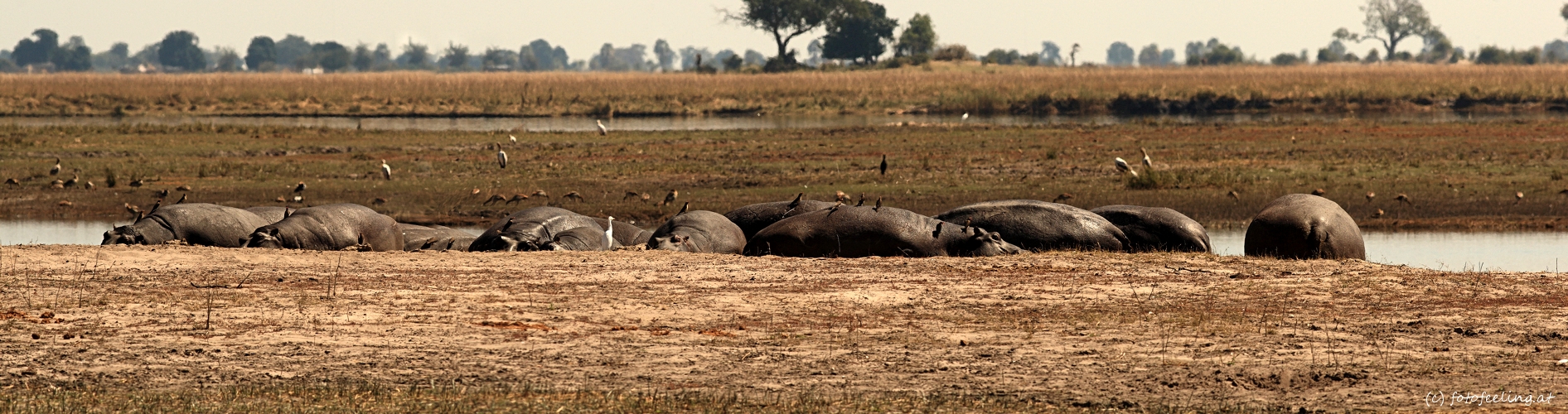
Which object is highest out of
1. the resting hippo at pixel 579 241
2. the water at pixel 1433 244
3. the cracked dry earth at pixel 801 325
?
the cracked dry earth at pixel 801 325

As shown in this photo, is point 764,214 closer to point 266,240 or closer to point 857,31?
point 266,240

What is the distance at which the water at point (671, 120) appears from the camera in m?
42.2

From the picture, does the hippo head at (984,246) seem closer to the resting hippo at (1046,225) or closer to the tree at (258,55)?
the resting hippo at (1046,225)

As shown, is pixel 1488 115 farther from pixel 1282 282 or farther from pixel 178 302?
pixel 178 302

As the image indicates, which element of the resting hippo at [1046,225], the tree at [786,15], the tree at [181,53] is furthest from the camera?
the tree at [181,53]

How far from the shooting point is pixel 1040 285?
11117 mm

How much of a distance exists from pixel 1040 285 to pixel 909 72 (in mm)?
61293

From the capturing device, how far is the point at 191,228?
1483cm

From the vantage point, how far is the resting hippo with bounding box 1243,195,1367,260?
13.2 m

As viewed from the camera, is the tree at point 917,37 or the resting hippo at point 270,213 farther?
the tree at point 917,37

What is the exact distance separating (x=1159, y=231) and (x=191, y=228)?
9406 millimetres

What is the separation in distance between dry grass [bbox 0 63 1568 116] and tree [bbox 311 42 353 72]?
12759 centimetres

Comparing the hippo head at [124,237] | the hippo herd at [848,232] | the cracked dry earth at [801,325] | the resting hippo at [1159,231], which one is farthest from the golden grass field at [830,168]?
the cracked dry earth at [801,325]

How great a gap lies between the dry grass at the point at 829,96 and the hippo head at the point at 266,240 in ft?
121
